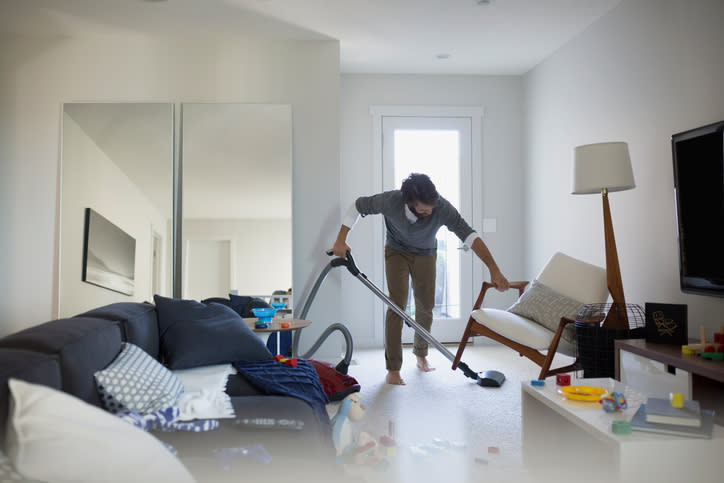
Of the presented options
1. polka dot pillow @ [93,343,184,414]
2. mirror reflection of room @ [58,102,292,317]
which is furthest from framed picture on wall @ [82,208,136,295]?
polka dot pillow @ [93,343,184,414]

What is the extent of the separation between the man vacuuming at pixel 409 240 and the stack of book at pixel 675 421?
167 centimetres

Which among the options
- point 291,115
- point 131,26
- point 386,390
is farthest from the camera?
point 291,115

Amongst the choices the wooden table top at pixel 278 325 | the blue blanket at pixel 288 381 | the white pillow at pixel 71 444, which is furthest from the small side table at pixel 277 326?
the white pillow at pixel 71 444

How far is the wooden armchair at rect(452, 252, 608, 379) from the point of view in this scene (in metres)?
3.22

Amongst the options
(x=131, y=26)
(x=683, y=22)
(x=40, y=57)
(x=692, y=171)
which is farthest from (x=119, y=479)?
(x=40, y=57)

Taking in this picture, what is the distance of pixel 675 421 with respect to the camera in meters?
1.65

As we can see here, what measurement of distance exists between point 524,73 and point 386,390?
3402 mm

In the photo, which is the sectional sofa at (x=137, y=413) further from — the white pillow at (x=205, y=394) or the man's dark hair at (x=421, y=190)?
the man's dark hair at (x=421, y=190)

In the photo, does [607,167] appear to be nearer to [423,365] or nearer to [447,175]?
[423,365]

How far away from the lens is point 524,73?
17.7ft

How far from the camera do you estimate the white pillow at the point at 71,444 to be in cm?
97

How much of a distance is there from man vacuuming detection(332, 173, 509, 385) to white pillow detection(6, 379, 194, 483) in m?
2.46

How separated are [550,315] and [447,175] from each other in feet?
7.40

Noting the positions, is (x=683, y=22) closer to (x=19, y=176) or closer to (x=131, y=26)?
(x=131, y=26)
